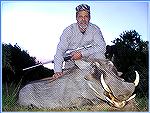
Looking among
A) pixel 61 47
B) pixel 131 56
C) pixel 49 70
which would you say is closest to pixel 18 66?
pixel 49 70

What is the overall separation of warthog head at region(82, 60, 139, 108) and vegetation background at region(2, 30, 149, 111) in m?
0.05

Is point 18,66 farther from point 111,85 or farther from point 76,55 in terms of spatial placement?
point 111,85

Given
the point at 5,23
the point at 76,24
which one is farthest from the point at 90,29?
the point at 5,23

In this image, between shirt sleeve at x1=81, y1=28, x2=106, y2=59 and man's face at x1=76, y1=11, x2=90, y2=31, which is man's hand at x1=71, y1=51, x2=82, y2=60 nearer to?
shirt sleeve at x1=81, y1=28, x2=106, y2=59

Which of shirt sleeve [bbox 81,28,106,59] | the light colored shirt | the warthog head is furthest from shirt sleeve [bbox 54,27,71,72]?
the warthog head

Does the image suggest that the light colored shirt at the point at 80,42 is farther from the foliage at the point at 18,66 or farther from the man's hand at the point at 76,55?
the foliage at the point at 18,66

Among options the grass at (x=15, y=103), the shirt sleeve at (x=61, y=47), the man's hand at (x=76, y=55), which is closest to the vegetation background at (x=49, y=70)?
the grass at (x=15, y=103)

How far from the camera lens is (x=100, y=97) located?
4.70 meters

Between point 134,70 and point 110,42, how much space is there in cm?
39

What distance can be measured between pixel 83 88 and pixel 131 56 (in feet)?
2.00

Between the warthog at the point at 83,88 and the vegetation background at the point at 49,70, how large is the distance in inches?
2.6

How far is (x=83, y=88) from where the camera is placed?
4684mm

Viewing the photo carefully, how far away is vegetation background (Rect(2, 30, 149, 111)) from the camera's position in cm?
Result: 470

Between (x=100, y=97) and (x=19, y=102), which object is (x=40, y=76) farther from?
(x=100, y=97)
